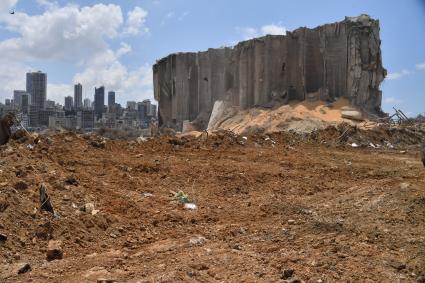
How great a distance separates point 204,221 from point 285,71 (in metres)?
18.9

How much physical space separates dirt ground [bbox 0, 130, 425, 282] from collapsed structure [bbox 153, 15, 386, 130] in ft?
40.3

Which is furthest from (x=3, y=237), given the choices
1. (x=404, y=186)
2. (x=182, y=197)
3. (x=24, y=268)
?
(x=404, y=186)

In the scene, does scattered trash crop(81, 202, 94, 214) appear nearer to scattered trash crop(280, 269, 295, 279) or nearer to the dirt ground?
the dirt ground

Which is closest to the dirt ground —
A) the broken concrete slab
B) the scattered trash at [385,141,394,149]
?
the scattered trash at [385,141,394,149]

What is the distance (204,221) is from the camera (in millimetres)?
5812

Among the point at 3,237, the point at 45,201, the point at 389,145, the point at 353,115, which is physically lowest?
the point at 3,237

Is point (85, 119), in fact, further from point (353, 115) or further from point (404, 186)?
point (404, 186)

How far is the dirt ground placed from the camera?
399 cm

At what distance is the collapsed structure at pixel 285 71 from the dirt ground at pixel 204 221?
12297mm

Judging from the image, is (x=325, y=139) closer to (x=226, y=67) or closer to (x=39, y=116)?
(x=226, y=67)

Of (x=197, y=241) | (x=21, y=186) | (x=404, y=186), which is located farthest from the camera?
(x=404, y=186)

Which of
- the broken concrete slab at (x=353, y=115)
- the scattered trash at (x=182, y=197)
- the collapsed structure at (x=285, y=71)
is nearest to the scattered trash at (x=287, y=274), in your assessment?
the scattered trash at (x=182, y=197)

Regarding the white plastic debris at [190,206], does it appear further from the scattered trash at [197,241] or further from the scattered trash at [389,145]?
the scattered trash at [389,145]

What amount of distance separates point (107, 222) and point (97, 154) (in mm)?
4594
